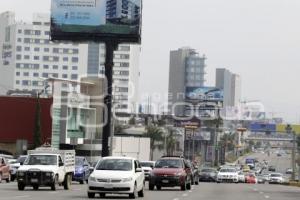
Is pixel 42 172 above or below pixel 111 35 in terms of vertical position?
below

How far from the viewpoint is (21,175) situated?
1403 inches

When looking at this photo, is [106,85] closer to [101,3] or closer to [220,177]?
[101,3]

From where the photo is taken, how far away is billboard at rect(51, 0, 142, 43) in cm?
8100

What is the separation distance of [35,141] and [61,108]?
678 cm

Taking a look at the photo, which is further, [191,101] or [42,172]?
[191,101]

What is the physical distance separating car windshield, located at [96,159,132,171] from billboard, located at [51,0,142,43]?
50127 mm

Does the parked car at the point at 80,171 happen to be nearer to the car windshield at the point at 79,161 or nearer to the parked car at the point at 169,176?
the car windshield at the point at 79,161

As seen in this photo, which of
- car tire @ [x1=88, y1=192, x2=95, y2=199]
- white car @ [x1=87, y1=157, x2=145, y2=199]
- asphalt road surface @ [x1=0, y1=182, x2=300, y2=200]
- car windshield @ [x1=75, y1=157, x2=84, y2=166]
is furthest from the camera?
car windshield @ [x1=75, y1=157, x2=84, y2=166]

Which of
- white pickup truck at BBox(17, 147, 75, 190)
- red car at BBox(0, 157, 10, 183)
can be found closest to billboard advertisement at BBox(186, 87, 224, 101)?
red car at BBox(0, 157, 10, 183)

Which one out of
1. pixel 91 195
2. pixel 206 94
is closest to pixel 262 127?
pixel 206 94

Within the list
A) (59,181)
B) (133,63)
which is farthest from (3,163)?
(133,63)

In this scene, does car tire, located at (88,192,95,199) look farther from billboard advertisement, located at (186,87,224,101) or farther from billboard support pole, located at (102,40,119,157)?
billboard advertisement, located at (186,87,224,101)

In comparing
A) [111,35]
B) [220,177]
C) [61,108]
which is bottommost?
[220,177]

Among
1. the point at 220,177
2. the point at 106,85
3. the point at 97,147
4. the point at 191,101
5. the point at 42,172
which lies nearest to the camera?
the point at 42,172
